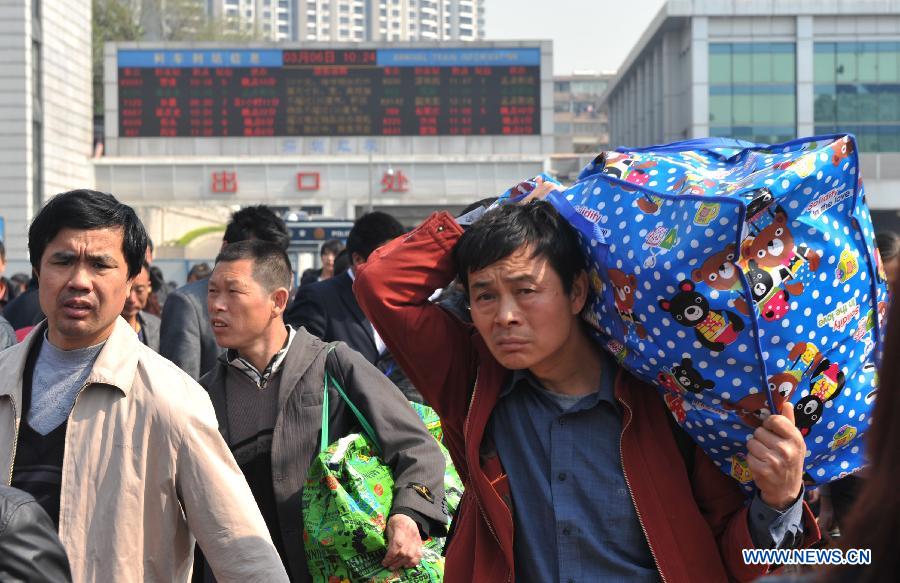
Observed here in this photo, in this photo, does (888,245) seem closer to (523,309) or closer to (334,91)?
(523,309)

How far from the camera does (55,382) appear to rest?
2.88m

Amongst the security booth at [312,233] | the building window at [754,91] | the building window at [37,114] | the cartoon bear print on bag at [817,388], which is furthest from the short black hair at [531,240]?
→ the building window at [754,91]

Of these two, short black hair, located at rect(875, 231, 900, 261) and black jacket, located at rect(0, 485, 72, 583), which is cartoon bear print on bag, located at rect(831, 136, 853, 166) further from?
short black hair, located at rect(875, 231, 900, 261)

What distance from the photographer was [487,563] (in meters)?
2.57

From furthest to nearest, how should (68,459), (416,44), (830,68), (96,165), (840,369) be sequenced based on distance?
(830,68) → (96,165) → (416,44) → (68,459) → (840,369)

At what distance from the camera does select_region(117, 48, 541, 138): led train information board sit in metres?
29.8

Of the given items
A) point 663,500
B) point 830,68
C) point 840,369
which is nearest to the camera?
point 840,369

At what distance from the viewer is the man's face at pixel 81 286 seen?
2895 millimetres

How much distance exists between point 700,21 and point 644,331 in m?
49.7

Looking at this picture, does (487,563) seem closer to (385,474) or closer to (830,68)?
(385,474)

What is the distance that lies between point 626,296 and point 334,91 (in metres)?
28.2

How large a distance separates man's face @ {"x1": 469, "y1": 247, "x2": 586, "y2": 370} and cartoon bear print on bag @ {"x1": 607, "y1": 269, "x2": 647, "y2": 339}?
0.18 meters

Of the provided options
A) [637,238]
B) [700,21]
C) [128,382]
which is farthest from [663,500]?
[700,21]

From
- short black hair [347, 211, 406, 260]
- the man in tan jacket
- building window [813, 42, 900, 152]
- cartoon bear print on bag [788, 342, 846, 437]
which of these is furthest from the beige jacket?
building window [813, 42, 900, 152]
